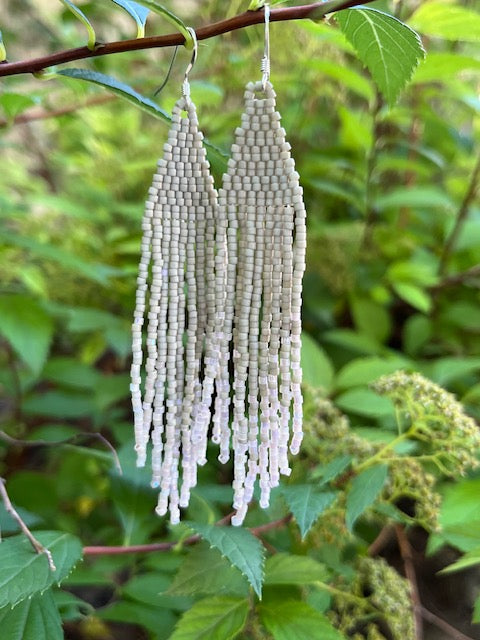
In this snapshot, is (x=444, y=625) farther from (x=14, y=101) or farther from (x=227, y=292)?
(x=14, y=101)

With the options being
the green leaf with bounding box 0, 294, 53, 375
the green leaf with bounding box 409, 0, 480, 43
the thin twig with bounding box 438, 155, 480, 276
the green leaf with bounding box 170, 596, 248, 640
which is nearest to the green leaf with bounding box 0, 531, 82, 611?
the green leaf with bounding box 170, 596, 248, 640

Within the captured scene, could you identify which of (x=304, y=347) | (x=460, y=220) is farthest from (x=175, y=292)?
(x=460, y=220)

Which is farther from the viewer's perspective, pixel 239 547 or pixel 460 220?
pixel 460 220

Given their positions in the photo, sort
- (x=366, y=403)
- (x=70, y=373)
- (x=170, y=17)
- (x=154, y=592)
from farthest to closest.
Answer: (x=70, y=373), (x=366, y=403), (x=154, y=592), (x=170, y=17)

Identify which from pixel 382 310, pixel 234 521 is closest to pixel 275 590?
pixel 234 521

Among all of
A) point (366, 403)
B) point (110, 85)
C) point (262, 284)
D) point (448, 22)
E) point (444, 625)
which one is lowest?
point (444, 625)

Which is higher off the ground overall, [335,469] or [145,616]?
[335,469]

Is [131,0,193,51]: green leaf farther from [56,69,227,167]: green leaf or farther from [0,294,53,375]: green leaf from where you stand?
[0,294,53,375]: green leaf

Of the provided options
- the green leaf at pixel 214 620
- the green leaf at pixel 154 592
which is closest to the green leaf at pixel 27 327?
the green leaf at pixel 154 592
